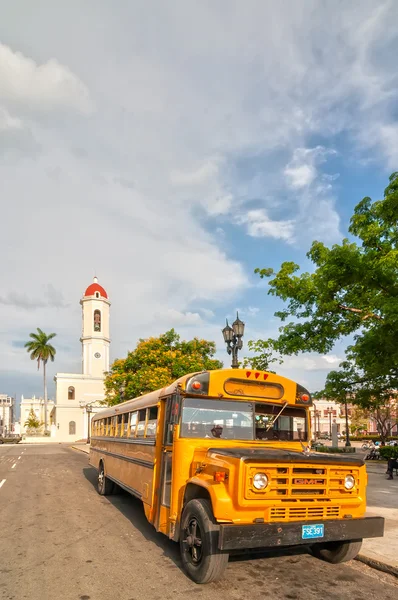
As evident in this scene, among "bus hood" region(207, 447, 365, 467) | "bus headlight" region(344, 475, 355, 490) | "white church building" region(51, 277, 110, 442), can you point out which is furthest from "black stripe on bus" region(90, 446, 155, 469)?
"white church building" region(51, 277, 110, 442)

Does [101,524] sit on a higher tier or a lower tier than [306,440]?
lower

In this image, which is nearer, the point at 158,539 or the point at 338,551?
the point at 338,551

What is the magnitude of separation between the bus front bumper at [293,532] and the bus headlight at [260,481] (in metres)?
0.39

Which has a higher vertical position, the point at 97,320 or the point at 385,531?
the point at 97,320

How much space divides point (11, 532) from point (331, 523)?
584 centimetres

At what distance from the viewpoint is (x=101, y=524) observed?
349 inches

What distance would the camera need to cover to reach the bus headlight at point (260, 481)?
5.18m

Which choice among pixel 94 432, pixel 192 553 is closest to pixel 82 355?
pixel 94 432

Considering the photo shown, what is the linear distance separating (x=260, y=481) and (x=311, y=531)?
2.78ft

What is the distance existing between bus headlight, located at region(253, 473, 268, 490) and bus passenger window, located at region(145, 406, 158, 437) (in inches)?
104

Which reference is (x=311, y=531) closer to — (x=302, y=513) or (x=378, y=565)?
(x=302, y=513)

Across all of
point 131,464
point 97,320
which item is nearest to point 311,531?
point 131,464

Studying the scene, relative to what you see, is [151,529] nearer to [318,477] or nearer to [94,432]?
[318,477]

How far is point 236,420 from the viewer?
22.1 ft
